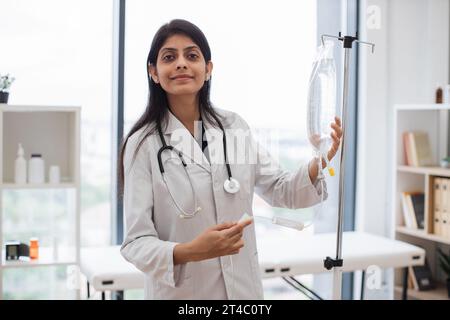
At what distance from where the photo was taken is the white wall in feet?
9.00

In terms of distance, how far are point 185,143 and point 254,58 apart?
44.0 inches

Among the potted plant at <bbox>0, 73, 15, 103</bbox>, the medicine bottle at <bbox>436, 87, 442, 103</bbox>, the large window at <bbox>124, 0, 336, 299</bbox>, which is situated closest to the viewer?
the potted plant at <bbox>0, 73, 15, 103</bbox>

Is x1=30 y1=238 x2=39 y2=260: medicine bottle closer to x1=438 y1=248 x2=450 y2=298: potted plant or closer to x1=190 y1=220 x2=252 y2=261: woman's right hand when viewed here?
x1=190 y1=220 x2=252 y2=261: woman's right hand

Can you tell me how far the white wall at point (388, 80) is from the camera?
274 centimetres

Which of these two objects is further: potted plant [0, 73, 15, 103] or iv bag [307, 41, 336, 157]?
potted plant [0, 73, 15, 103]

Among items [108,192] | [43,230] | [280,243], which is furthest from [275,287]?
[43,230]

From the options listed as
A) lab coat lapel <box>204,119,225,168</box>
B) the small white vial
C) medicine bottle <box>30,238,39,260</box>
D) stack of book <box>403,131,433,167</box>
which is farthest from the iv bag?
stack of book <box>403,131,433,167</box>

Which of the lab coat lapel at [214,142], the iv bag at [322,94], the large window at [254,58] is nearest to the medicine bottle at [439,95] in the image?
the large window at [254,58]

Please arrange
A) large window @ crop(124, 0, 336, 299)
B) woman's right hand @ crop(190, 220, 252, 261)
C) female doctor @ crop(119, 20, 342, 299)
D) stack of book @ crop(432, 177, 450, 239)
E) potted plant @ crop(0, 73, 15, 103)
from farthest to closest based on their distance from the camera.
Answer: stack of book @ crop(432, 177, 450, 239) < large window @ crop(124, 0, 336, 299) < potted plant @ crop(0, 73, 15, 103) < female doctor @ crop(119, 20, 342, 299) < woman's right hand @ crop(190, 220, 252, 261)

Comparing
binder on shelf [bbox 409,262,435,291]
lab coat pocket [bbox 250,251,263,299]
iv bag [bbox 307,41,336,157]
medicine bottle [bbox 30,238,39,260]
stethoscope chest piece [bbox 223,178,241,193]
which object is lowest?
binder on shelf [bbox 409,262,435,291]

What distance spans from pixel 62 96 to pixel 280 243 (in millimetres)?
1071

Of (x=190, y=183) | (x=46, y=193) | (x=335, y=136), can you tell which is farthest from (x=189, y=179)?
(x=46, y=193)

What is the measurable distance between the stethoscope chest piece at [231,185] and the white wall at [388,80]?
161cm

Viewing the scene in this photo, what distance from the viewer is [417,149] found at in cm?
268
